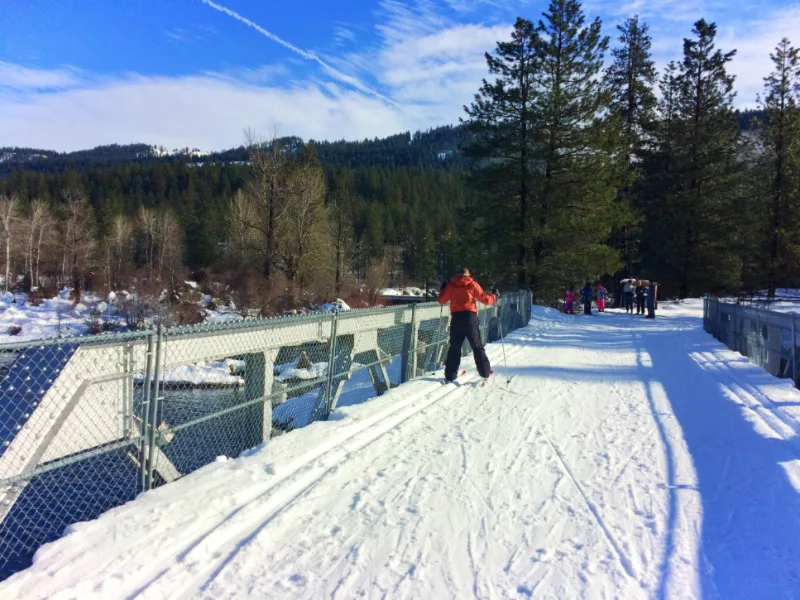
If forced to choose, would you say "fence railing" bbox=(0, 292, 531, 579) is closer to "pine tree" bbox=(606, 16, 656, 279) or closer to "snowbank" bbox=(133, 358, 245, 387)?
"snowbank" bbox=(133, 358, 245, 387)

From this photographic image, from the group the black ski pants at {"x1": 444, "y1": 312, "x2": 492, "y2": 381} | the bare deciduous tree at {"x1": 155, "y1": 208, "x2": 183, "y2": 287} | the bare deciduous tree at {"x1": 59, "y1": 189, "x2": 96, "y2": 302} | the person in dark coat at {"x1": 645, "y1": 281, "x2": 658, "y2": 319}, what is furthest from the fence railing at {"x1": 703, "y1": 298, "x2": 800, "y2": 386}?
the bare deciduous tree at {"x1": 155, "y1": 208, "x2": 183, "y2": 287}

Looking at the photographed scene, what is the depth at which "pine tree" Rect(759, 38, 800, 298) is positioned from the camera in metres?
35.9

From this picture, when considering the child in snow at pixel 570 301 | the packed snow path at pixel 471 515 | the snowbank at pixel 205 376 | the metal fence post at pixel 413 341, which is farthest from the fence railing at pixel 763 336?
the snowbank at pixel 205 376

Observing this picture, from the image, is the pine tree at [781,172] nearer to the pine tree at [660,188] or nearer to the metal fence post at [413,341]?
the pine tree at [660,188]

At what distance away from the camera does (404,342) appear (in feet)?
30.6

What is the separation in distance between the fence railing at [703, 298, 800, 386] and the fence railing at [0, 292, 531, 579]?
6.25 metres

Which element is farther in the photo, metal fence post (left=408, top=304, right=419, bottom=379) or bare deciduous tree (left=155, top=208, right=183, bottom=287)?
bare deciduous tree (left=155, top=208, right=183, bottom=287)

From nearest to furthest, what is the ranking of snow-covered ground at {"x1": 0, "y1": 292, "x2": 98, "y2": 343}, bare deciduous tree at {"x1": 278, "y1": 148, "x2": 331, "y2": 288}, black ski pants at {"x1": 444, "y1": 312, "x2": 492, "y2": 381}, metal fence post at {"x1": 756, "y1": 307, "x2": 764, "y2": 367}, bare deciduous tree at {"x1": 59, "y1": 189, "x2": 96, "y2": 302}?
black ski pants at {"x1": 444, "y1": 312, "x2": 492, "y2": 381}, metal fence post at {"x1": 756, "y1": 307, "x2": 764, "y2": 367}, snow-covered ground at {"x1": 0, "y1": 292, "x2": 98, "y2": 343}, bare deciduous tree at {"x1": 278, "y1": 148, "x2": 331, "y2": 288}, bare deciduous tree at {"x1": 59, "y1": 189, "x2": 96, "y2": 302}

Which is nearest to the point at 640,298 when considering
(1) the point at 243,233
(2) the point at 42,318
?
(1) the point at 243,233

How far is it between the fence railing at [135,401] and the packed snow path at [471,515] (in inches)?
19.6

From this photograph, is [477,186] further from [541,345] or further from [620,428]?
[620,428]

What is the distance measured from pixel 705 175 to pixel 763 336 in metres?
30.4

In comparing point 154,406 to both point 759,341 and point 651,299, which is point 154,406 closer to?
point 759,341

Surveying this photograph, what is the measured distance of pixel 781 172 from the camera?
3716 cm
